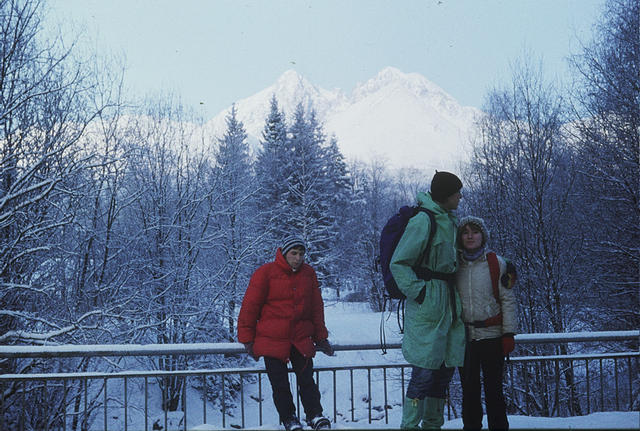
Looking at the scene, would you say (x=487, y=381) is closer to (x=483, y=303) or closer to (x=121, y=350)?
(x=483, y=303)

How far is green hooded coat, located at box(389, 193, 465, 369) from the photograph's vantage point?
347 cm

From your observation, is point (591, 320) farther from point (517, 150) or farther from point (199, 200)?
point (199, 200)

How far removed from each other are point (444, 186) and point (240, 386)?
4.71 m

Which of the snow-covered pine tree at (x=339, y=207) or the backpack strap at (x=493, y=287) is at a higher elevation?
the snow-covered pine tree at (x=339, y=207)

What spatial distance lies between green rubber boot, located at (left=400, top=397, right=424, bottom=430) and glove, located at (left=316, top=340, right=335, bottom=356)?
3.15 ft

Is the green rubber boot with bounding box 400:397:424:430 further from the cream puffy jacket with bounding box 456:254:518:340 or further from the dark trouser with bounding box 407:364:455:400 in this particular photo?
the cream puffy jacket with bounding box 456:254:518:340

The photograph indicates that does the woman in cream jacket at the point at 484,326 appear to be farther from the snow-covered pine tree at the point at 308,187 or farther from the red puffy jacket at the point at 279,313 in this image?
the snow-covered pine tree at the point at 308,187

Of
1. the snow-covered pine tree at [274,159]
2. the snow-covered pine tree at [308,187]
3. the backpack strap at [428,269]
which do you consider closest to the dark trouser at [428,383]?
the backpack strap at [428,269]

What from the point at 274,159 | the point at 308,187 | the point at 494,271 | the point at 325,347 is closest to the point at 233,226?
the point at 308,187

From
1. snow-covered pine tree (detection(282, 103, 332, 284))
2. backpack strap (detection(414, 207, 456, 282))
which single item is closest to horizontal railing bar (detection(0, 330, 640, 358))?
backpack strap (detection(414, 207, 456, 282))

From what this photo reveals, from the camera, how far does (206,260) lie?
650 inches

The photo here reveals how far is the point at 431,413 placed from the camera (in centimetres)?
354

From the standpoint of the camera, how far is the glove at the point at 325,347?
4316mm

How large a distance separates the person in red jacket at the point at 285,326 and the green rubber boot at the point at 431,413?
0.91 m
